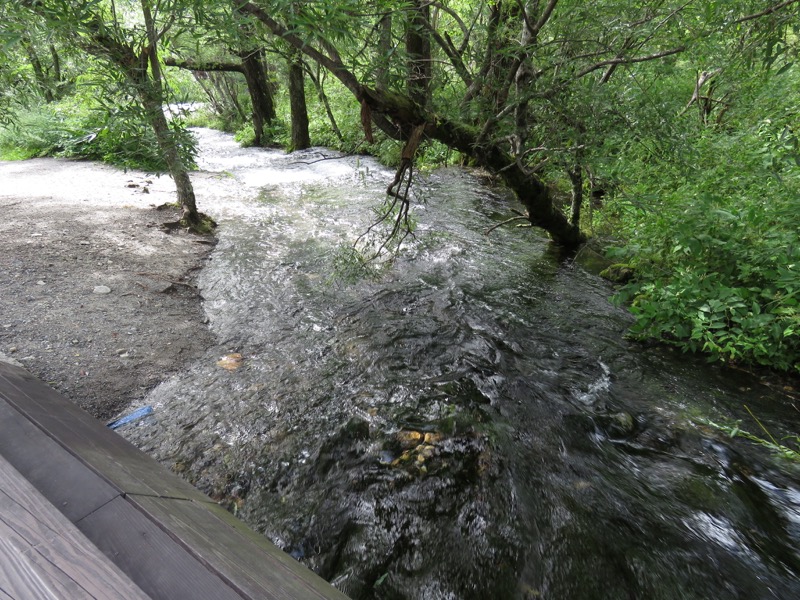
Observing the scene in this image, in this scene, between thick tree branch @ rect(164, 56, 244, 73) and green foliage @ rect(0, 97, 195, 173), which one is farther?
thick tree branch @ rect(164, 56, 244, 73)

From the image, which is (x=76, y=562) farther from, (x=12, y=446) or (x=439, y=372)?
(x=439, y=372)

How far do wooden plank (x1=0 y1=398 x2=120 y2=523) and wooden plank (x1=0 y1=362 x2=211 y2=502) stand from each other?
0.03 meters

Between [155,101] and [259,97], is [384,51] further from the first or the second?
[259,97]

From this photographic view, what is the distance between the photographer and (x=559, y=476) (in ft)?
9.98

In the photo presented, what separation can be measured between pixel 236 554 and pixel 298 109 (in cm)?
1549

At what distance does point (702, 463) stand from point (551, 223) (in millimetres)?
3968

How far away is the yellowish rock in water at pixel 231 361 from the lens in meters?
4.04

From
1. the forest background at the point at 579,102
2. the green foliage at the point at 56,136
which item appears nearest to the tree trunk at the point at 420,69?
the forest background at the point at 579,102

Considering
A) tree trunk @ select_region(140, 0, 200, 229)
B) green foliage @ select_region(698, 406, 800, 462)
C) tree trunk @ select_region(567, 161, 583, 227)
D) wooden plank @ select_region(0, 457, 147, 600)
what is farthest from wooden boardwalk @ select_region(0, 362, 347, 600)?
tree trunk @ select_region(567, 161, 583, 227)

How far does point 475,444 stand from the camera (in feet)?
10.6

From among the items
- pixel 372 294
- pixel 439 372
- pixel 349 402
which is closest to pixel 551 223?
pixel 372 294

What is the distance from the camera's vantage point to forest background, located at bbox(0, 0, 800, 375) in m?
2.88

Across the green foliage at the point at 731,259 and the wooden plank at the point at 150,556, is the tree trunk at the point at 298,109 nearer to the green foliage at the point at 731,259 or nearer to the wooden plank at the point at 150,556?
the green foliage at the point at 731,259

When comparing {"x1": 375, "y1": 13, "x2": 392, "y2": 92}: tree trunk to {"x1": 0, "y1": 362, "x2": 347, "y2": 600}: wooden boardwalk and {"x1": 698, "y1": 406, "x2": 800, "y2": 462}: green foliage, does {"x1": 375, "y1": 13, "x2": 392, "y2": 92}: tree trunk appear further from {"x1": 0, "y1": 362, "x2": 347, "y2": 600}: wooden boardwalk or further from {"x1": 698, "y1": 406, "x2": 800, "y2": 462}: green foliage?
{"x1": 698, "y1": 406, "x2": 800, "y2": 462}: green foliage
